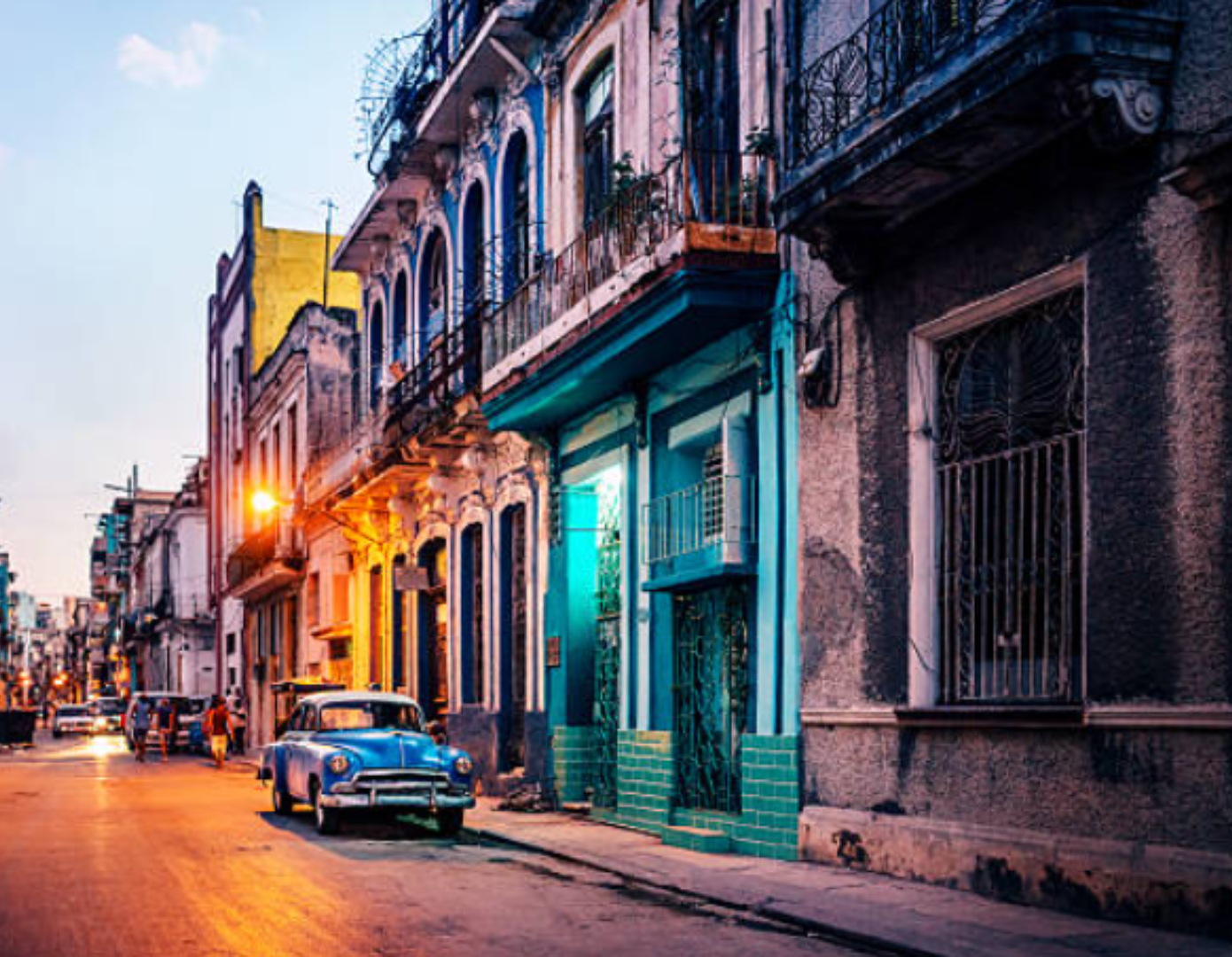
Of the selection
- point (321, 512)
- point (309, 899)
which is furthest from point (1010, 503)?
point (321, 512)

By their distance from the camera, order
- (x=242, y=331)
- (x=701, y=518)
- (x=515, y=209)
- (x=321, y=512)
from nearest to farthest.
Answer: (x=701, y=518) → (x=515, y=209) → (x=321, y=512) → (x=242, y=331)

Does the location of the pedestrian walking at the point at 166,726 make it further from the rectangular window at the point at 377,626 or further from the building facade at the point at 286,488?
the rectangular window at the point at 377,626

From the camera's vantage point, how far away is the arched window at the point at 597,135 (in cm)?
1834

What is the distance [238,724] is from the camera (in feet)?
138

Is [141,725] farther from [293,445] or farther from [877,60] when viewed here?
[877,60]

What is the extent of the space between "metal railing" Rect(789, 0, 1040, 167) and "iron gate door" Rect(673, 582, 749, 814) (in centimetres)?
425

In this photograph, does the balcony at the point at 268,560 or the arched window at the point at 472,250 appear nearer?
the arched window at the point at 472,250

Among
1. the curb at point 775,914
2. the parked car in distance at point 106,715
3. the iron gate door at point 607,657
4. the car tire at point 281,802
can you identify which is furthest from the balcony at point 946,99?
the parked car in distance at point 106,715

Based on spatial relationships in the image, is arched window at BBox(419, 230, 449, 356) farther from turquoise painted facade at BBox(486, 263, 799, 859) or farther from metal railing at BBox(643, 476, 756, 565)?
metal railing at BBox(643, 476, 756, 565)

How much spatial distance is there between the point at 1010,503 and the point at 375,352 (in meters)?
20.7

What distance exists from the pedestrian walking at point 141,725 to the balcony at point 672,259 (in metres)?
25.6

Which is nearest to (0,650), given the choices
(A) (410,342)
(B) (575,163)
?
(A) (410,342)

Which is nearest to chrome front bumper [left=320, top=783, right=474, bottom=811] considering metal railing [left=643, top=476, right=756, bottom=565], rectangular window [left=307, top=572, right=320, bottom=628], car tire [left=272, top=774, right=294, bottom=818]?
car tire [left=272, top=774, right=294, bottom=818]

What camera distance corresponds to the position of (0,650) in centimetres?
12719
